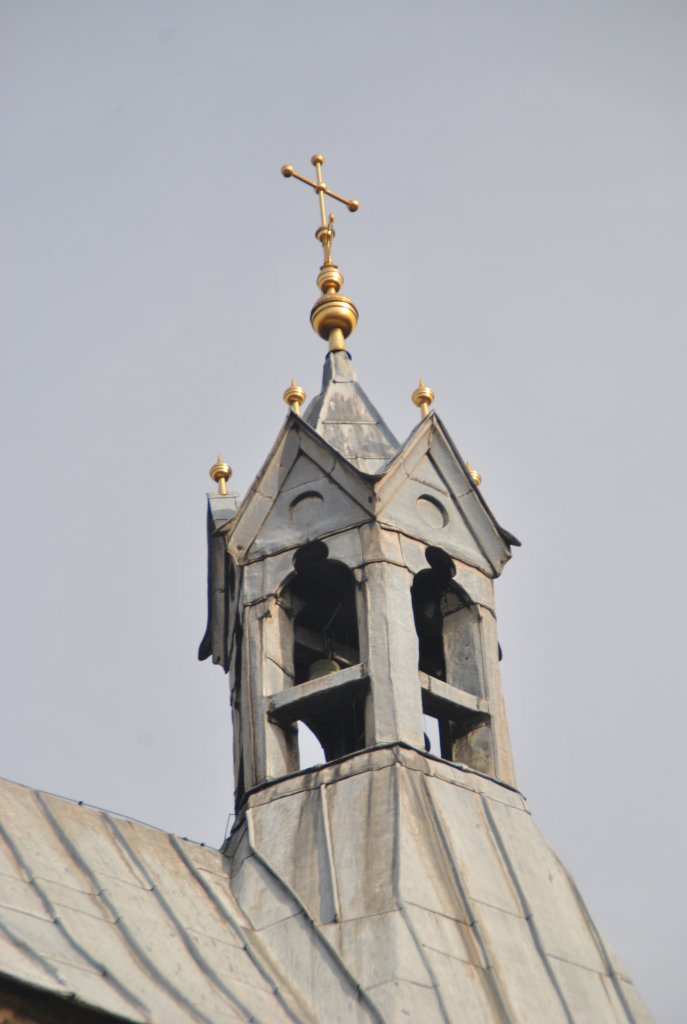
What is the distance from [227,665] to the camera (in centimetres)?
3606

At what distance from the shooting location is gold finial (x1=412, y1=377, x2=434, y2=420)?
36.8 metres

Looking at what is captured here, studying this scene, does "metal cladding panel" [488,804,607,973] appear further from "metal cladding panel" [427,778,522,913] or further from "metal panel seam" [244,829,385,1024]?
"metal panel seam" [244,829,385,1024]

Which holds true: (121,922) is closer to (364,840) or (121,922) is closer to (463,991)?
(364,840)

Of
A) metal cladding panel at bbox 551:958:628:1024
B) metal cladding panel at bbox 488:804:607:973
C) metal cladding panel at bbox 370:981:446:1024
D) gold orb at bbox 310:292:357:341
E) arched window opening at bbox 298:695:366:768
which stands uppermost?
gold orb at bbox 310:292:357:341

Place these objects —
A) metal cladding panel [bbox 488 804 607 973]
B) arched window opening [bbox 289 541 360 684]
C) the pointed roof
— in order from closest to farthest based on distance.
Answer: metal cladding panel [bbox 488 804 607 973], arched window opening [bbox 289 541 360 684], the pointed roof

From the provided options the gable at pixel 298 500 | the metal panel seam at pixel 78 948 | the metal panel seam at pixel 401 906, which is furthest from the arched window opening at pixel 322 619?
the metal panel seam at pixel 78 948

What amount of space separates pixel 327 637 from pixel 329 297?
4.83m

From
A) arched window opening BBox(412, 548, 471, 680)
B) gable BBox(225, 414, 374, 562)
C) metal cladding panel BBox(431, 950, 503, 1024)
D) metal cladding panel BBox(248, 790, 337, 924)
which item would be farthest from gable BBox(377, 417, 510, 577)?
metal cladding panel BBox(431, 950, 503, 1024)

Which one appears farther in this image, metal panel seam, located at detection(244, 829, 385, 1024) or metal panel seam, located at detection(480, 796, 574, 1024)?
metal panel seam, located at detection(480, 796, 574, 1024)

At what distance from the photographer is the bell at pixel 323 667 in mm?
35531

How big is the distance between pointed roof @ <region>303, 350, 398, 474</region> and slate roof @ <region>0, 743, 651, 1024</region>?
458 cm

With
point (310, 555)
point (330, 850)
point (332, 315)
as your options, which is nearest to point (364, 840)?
point (330, 850)

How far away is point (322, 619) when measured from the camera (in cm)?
3612

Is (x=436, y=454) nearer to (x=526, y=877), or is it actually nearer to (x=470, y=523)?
(x=470, y=523)
